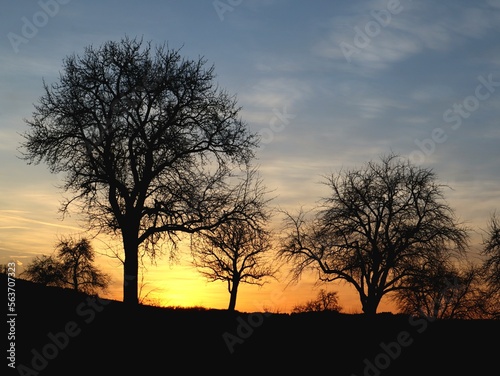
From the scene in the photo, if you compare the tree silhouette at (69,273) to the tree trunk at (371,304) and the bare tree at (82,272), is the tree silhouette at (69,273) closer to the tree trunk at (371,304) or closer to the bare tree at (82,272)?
the bare tree at (82,272)

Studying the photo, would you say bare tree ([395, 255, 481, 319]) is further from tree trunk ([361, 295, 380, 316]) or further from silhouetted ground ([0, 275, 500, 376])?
silhouetted ground ([0, 275, 500, 376])

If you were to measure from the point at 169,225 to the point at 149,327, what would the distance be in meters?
9.84

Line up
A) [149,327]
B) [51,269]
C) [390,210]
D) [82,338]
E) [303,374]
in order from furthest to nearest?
[51,269]
[390,210]
[149,327]
[82,338]
[303,374]

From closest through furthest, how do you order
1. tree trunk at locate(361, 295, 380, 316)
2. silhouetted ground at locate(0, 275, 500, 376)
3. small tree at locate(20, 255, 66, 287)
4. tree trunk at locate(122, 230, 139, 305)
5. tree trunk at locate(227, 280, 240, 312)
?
1. silhouetted ground at locate(0, 275, 500, 376)
2. tree trunk at locate(122, 230, 139, 305)
3. tree trunk at locate(361, 295, 380, 316)
4. tree trunk at locate(227, 280, 240, 312)
5. small tree at locate(20, 255, 66, 287)

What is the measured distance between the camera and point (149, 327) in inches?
736

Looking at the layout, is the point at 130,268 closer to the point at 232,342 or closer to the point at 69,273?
the point at 232,342

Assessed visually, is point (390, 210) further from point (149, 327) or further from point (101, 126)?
point (149, 327)

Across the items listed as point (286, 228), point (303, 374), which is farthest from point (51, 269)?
point (303, 374)

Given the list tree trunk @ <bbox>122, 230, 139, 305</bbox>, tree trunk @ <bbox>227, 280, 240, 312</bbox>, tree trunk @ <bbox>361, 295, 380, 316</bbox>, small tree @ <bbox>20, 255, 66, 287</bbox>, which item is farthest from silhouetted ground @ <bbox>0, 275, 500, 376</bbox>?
small tree @ <bbox>20, 255, 66, 287</bbox>

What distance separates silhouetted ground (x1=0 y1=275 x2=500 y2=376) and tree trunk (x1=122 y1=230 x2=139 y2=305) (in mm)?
5210

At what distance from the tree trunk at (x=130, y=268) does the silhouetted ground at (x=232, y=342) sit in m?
5.21

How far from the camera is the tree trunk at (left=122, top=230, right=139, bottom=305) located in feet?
86.1

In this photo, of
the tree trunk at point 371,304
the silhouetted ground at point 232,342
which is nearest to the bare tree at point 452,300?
the tree trunk at point 371,304

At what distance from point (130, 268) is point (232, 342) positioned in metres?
10.3
